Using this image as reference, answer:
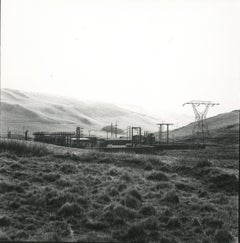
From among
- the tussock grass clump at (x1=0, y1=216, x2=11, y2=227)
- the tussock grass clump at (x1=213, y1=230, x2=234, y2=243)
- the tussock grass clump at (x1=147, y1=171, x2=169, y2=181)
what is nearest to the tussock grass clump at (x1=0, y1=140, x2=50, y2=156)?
the tussock grass clump at (x1=147, y1=171, x2=169, y2=181)

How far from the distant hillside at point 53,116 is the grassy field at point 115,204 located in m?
64.4

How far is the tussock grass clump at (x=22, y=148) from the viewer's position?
33184mm

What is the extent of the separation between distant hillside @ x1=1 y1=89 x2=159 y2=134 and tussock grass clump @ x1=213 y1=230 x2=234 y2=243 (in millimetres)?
74634

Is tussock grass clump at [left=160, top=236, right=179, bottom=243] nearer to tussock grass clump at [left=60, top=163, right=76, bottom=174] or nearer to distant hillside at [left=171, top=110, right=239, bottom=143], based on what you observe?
tussock grass clump at [left=60, top=163, right=76, bottom=174]

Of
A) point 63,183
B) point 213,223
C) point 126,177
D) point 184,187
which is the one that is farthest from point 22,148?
point 213,223

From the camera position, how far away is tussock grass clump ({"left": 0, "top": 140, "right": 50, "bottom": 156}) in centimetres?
3318

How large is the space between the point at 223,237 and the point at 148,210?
3.49 m

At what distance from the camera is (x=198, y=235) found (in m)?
12.9

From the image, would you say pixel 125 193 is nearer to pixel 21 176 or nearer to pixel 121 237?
pixel 121 237

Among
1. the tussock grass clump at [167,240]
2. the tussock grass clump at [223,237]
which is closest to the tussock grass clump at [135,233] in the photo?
the tussock grass clump at [167,240]

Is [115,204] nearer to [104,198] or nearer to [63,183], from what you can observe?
[104,198]

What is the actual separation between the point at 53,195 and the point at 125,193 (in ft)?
9.51

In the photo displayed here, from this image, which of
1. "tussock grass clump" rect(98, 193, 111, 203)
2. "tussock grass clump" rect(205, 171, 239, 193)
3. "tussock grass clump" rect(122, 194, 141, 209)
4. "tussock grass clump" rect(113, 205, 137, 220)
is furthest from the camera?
"tussock grass clump" rect(205, 171, 239, 193)

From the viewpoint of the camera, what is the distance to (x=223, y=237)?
12.2 m
